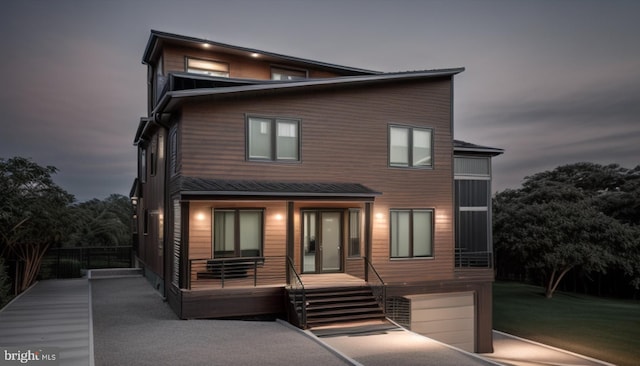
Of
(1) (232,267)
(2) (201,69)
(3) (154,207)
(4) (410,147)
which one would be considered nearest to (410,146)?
(4) (410,147)

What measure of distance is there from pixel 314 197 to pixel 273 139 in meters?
2.29

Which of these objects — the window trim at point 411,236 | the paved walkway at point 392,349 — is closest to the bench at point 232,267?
the paved walkway at point 392,349

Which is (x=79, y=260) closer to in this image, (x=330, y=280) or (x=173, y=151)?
(x=173, y=151)

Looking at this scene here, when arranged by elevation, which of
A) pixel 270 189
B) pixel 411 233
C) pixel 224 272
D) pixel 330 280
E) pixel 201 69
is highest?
pixel 201 69

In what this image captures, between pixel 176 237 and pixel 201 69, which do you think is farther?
pixel 201 69

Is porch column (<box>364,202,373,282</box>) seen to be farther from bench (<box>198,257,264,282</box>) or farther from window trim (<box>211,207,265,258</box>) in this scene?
bench (<box>198,257,264,282</box>)

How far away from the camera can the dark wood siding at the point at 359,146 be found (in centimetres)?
1367

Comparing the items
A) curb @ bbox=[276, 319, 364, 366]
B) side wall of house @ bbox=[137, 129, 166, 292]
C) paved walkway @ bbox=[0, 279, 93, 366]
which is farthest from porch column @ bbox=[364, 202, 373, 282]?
paved walkway @ bbox=[0, 279, 93, 366]

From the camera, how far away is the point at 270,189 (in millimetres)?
13453

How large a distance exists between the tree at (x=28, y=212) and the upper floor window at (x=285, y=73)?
944 centimetres

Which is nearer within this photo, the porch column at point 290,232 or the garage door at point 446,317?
the porch column at point 290,232

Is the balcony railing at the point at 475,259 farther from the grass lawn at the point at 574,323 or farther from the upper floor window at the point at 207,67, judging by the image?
the upper floor window at the point at 207,67

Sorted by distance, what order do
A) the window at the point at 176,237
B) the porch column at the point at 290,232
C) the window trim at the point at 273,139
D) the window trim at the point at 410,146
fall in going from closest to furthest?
the porch column at the point at 290,232, the window trim at the point at 273,139, the window at the point at 176,237, the window trim at the point at 410,146

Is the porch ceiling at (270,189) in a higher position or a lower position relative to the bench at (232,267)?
higher
